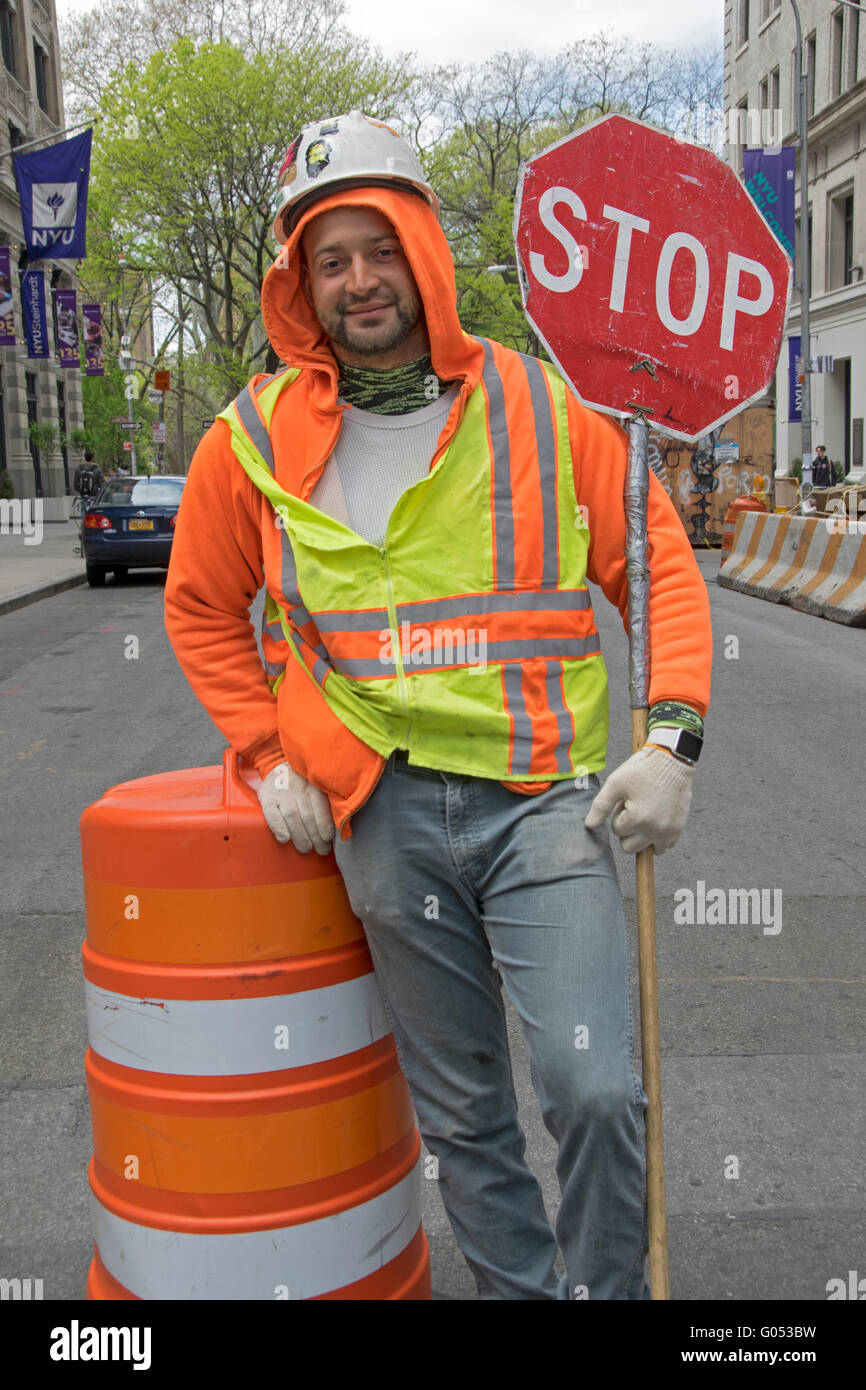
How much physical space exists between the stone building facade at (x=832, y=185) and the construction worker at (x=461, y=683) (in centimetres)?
3254

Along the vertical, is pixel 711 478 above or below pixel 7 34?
below

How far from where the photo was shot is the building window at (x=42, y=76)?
135 feet

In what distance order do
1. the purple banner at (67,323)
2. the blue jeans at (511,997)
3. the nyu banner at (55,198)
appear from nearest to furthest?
the blue jeans at (511,997) → the nyu banner at (55,198) → the purple banner at (67,323)

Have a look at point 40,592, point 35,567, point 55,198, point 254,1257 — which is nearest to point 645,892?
point 254,1257

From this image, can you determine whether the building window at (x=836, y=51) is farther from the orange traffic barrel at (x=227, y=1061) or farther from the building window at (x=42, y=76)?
the orange traffic barrel at (x=227, y=1061)

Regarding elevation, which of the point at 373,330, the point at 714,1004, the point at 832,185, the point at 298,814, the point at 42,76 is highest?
the point at 42,76

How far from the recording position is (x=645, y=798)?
2148mm

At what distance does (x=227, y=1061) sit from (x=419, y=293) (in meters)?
1.32

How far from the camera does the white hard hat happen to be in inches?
88.7

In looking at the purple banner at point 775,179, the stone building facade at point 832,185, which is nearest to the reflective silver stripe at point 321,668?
the purple banner at point 775,179

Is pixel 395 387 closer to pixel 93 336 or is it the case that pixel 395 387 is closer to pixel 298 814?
pixel 298 814

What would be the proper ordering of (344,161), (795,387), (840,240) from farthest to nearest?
(840,240) → (795,387) → (344,161)

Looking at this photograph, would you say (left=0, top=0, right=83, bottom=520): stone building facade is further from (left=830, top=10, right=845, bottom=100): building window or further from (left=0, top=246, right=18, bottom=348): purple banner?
(left=830, top=10, right=845, bottom=100): building window
